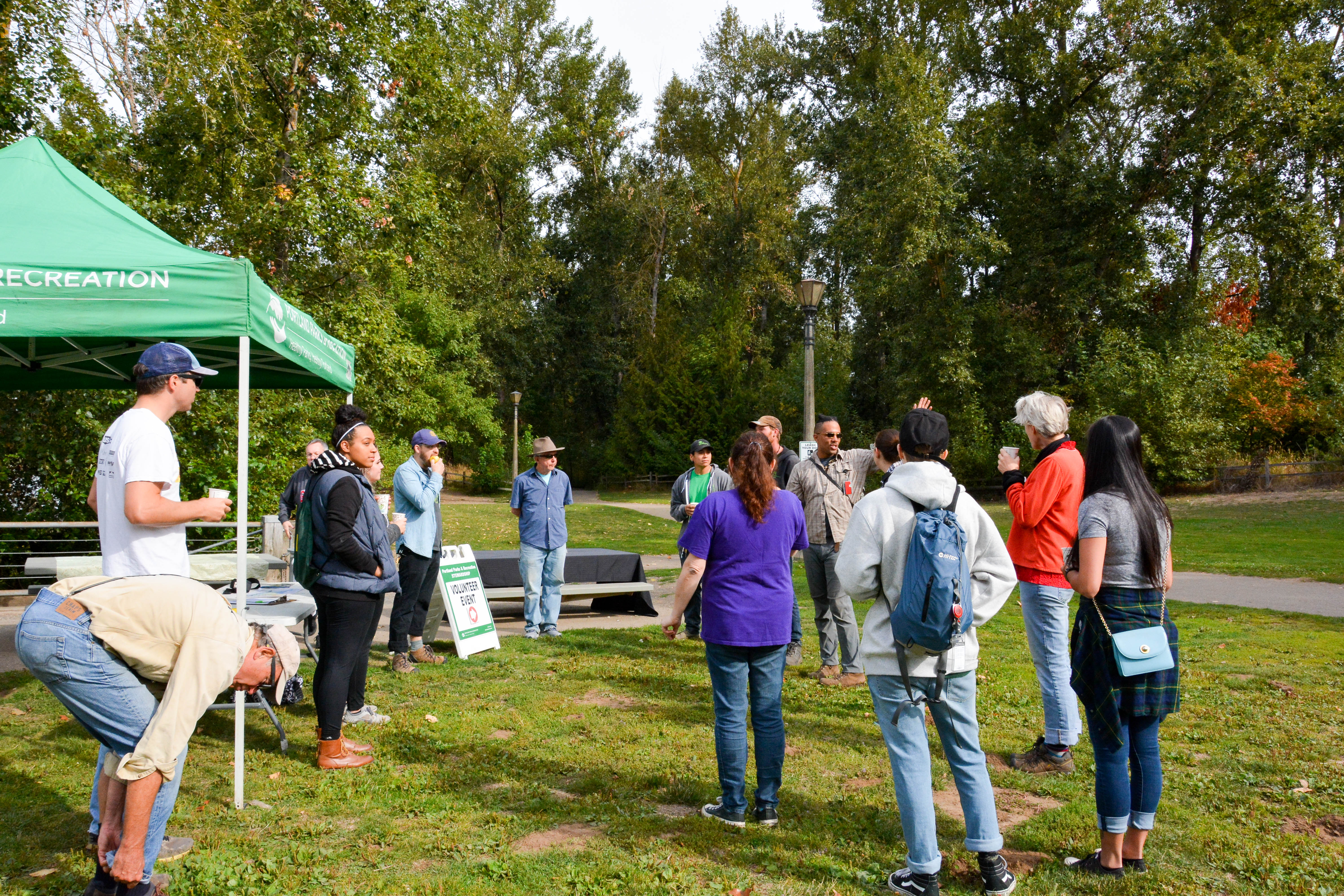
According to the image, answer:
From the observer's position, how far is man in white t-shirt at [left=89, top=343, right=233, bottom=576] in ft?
10.2

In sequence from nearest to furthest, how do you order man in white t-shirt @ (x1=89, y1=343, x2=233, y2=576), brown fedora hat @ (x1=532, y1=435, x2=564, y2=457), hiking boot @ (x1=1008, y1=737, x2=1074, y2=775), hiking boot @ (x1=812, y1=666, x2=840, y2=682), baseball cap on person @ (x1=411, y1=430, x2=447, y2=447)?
man in white t-shirt @ (x1=89, y1=343, x2=233, y2=576), hiking boot @ (x1=1008, y1=737, x2=1074, y2=775), hiking boot @ (x1=812, y1=666, x2=840, y2=682), baseball cap on person @ (x1=411, y1=430, x2=447, y2=447), brown fedora hat @ (x1=532, y1=435, x2=564, y2=457)

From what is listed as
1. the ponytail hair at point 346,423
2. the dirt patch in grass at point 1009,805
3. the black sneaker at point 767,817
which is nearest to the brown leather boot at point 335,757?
the ponytail hair at point 346,423

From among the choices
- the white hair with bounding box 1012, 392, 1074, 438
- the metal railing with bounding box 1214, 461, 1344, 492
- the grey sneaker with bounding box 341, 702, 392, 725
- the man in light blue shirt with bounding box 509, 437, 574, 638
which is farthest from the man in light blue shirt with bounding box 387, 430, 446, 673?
the metal railing with bounding box 1214, 461, 1344, 492

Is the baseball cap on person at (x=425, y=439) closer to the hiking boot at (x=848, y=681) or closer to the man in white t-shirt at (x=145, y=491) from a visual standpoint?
the hiking boot at (x=848, y=681)

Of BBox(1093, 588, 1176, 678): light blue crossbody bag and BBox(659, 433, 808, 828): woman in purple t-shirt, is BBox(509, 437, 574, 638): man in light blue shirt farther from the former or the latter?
BBox(1093, 588, 1176, 678): light blue crossbody bag

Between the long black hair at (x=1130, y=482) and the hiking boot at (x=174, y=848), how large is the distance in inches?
151

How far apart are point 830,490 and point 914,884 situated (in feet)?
Result: 12.1

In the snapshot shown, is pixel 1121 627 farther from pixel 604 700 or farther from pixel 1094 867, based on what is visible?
pixel 604 700

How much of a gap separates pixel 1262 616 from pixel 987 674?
5.00 metres

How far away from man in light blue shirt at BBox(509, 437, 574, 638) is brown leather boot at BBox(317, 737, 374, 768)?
11.4ft

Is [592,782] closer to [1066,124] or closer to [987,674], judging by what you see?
[987,674]

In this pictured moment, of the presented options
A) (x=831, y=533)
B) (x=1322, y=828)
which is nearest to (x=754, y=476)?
(x=831, y=533)

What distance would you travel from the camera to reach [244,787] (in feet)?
14.7

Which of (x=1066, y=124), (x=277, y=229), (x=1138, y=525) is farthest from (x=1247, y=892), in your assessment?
(x=1066, y=124)
